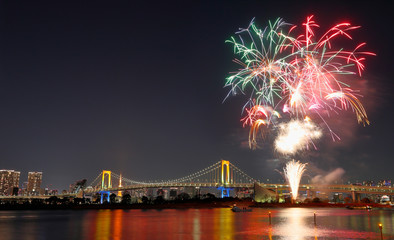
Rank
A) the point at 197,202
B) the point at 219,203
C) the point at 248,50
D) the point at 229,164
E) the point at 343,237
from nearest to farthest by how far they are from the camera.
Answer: the point at 343,237
the point at 248,50
the point at 219,203
the point at 197,202
the point at 229,164

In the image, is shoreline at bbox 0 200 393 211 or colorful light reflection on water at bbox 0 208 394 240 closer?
colorful light reflection on water at bbox 0 208 394 240

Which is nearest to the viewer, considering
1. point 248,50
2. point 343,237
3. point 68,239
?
point 343,237

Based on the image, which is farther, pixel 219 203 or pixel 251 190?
pixel 251 190

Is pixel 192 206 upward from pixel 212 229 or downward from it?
downward

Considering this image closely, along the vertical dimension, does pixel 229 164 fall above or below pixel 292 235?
above

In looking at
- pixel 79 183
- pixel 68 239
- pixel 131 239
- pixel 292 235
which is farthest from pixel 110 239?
pixel 79 183

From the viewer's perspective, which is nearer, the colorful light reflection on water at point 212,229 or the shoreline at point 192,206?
the colorful light reflection on water at point 212,229

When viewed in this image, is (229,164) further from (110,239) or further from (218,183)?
(110,239)

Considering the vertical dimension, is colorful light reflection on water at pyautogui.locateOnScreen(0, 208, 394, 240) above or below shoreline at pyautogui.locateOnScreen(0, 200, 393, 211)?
above

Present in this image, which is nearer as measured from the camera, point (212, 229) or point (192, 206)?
point (212, 229)

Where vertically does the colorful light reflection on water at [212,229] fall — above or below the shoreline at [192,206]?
above
